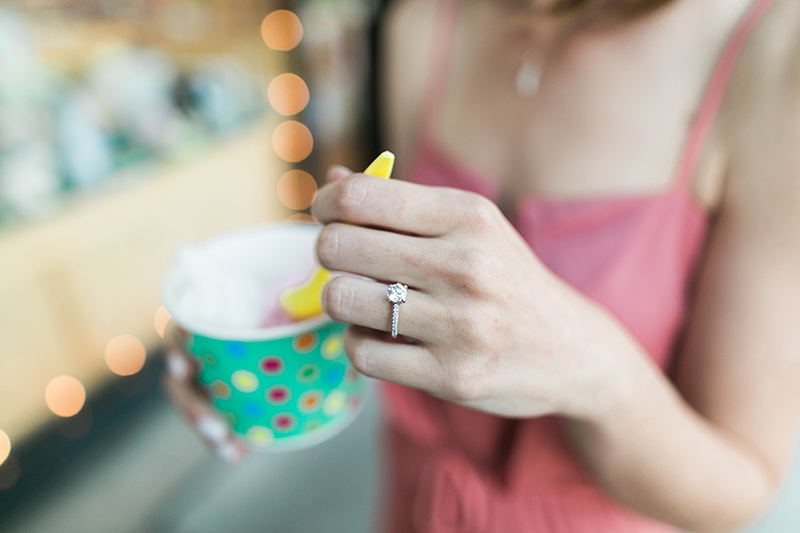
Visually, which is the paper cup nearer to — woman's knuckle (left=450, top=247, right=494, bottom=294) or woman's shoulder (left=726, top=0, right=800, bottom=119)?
woman's knuckle (left=450, top=247, right=494, bottom=294)

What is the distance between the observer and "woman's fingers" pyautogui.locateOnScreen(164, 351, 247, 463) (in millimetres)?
550

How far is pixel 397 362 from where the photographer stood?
36 cm

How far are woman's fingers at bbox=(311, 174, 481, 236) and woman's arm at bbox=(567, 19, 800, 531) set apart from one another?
25 centimetres

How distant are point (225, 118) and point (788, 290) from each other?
70.5 inches

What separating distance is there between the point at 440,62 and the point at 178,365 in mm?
605

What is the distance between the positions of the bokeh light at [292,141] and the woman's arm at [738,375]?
181 cm

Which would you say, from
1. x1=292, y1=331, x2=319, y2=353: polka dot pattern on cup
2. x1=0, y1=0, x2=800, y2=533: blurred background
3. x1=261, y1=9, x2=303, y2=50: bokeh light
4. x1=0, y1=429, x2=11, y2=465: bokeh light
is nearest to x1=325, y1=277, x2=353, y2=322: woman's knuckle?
x1=292, y1=331, x2=319, y2=353: polka dot pattern on cup

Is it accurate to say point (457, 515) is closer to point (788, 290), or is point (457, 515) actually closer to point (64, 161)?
point (788, 290)

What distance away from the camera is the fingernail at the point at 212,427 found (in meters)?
0.56

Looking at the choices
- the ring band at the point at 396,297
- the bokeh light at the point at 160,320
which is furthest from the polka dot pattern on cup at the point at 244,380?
the bokeh light at the point at 160,320

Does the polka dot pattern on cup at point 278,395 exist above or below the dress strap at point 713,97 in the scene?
below

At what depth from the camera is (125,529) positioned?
52.1 inches

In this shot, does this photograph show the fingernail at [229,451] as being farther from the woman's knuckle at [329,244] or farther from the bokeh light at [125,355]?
the bokeh light at [125,355]

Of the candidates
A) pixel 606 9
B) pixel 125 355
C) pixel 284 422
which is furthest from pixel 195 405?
pixel 125 355
